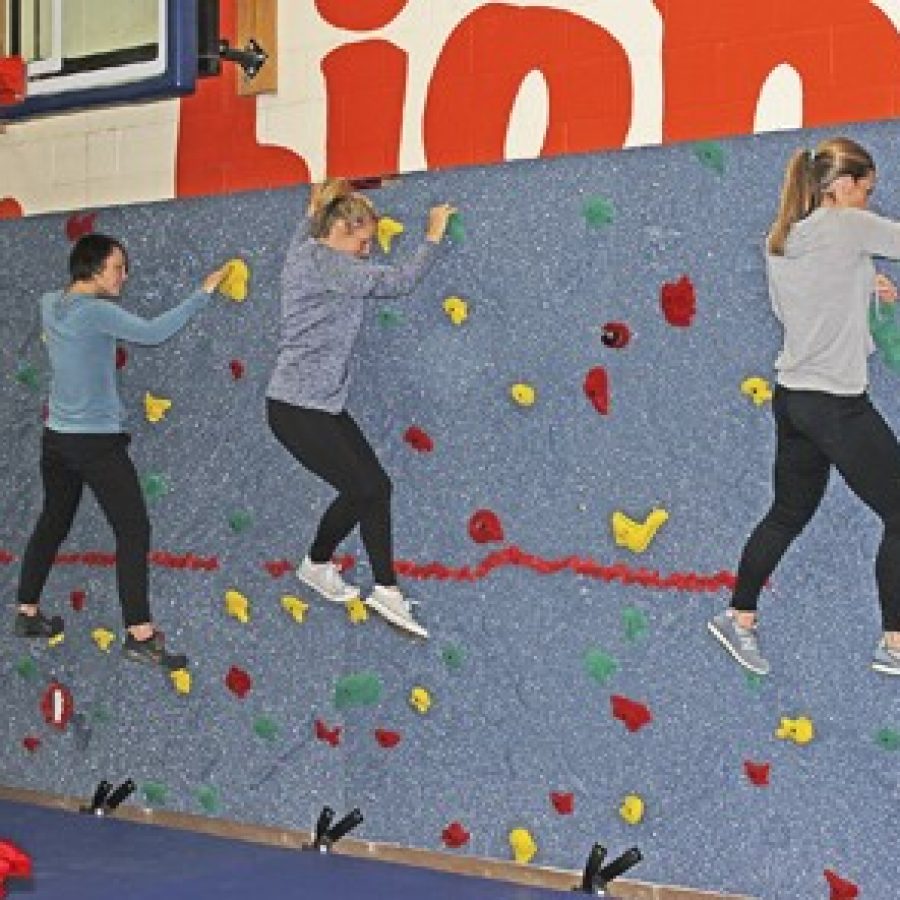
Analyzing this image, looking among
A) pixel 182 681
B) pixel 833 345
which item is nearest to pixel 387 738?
pixel 182 681

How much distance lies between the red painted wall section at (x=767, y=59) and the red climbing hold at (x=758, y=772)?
166cm

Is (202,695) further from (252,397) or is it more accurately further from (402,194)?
(402,194)

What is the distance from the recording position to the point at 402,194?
5.55 m

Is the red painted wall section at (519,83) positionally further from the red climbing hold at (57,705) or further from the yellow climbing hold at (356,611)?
the red climbing hold at (57,705)

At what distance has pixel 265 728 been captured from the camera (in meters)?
5.90

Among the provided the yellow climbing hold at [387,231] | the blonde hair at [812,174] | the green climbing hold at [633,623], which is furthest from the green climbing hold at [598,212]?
the green climbing hold at [633,623]

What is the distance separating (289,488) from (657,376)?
1399mm

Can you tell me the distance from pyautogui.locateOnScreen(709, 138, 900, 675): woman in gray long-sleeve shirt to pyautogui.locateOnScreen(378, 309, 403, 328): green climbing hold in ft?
4.32

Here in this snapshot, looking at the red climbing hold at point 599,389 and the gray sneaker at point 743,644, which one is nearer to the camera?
the gray sneaker at point 743,644

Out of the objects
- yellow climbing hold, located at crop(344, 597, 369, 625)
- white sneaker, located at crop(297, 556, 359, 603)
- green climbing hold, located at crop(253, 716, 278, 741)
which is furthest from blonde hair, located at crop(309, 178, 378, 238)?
green climbing hold, located at crop(253, 716, 278, 741)

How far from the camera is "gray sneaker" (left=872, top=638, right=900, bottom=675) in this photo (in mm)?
4520

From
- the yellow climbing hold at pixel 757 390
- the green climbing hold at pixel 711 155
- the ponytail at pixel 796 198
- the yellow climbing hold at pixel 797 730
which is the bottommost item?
the yellow climbing hold at pixel 797 730

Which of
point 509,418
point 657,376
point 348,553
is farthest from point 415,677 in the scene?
point 657,376

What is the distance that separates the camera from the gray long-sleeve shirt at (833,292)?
4.54 m
